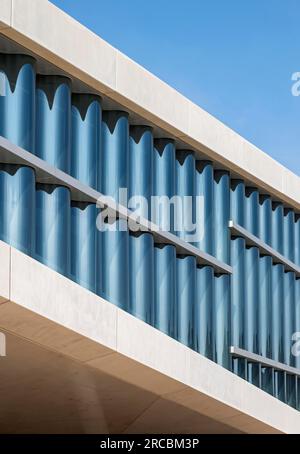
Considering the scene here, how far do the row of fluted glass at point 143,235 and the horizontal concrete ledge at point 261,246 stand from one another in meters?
0.17

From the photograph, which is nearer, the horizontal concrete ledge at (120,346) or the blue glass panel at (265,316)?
the horizontal concrete ledge at (120,346)

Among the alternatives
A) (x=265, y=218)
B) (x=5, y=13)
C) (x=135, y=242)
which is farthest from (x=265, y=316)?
(x=5, y=13)

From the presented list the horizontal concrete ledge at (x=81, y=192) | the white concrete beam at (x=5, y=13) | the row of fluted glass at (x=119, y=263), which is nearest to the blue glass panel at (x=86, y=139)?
the horizontal concrete ledge at (x=81, y=192)

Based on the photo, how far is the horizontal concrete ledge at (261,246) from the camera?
25.6 meters

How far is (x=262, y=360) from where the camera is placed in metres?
26.2

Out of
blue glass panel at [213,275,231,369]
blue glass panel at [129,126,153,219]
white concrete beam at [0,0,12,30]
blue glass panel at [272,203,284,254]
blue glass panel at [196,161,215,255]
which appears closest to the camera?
white concrete beam at [0,0,12,30]

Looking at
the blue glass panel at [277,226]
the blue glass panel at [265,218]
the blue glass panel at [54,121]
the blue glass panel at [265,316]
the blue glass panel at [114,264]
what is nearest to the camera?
the blue glass panel at [54,121]

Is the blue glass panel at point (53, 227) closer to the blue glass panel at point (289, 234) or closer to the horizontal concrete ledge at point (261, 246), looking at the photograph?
the horizontal concrete ledge at point (261, 246)

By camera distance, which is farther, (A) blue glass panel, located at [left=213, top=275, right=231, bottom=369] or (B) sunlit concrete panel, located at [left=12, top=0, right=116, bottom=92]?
(A) blue glass panel, located at [left=213, top=275, right=231, bottom=369]

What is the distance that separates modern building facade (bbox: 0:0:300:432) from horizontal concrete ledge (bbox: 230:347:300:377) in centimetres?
5

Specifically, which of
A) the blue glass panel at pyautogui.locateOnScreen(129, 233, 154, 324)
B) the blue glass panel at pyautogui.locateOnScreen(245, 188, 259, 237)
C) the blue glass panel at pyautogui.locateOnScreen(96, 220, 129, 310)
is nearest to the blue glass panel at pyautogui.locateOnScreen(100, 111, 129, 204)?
the blue glass panel at pyautogui.locateOnScreen(96, 220, 129, 310)

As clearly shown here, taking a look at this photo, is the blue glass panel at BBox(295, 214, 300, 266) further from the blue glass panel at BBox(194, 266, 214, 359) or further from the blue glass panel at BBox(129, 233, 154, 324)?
the blue glass panel at BBox(129, 233, 154, 324)

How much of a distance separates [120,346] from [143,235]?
10.2ft

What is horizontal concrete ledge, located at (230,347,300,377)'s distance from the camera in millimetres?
24812
